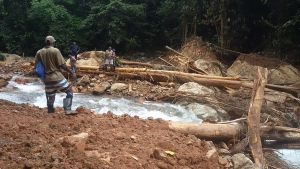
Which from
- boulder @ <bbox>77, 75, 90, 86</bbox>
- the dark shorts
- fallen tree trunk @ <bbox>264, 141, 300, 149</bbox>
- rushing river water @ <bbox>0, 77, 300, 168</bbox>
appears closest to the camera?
the dark shorts

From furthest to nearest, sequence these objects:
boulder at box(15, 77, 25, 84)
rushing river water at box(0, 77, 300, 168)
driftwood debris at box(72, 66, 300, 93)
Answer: boulder at box(15, 77, 25, 84), driftwood debris at box(72, 66, 300, 93), rushing river water at box(0, 77, 300, 168)

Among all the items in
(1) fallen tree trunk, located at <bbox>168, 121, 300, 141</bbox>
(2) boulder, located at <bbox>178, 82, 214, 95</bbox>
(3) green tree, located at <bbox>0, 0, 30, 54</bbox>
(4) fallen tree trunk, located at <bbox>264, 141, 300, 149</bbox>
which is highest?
(3) green tree, located at <bbox>0, 0, 30, 54</bbox>

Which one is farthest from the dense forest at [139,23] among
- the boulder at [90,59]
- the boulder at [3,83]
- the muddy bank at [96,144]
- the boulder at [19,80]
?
the muddy bank at [96,144]

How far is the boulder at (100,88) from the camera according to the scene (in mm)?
9203

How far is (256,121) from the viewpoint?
16.6 feet

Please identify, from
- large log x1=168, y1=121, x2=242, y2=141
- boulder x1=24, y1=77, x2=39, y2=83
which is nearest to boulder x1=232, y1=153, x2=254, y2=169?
large log x1=168, y1=121, x2=242, y2=141

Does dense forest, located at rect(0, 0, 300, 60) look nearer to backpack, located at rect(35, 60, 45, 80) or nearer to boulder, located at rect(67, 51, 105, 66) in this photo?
boulder, located at rect(67, 51, 105, 66)

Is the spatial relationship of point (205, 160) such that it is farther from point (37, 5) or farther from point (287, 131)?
point (37, 5)

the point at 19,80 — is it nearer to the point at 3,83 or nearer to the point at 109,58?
the point at 3,83

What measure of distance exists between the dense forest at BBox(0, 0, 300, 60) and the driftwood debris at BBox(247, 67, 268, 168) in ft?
29.0

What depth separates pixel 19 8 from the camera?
18078mm

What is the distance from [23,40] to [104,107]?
44.8 ft

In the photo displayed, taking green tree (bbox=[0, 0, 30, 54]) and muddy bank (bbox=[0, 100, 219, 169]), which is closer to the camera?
muddy bank (bbox=[0, 100, 219, 169])

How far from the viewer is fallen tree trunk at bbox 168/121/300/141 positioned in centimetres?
497
